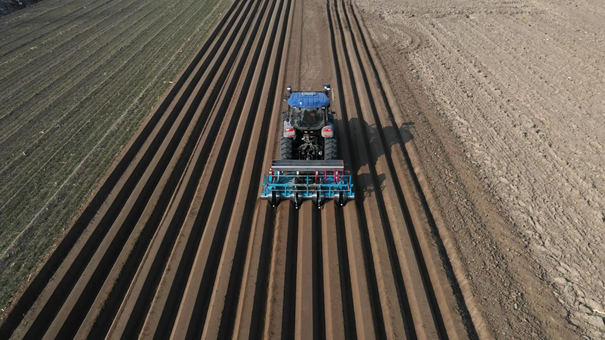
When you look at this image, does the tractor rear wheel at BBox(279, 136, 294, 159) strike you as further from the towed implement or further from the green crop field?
the green crop field

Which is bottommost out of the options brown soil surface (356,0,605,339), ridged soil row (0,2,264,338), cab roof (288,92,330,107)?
brown soil surface (356,0,605,339)

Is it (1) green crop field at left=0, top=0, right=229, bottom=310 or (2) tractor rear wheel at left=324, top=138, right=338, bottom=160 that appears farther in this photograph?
(2) tractor rear wheel at left=324, top=138, right=338, bottom=160

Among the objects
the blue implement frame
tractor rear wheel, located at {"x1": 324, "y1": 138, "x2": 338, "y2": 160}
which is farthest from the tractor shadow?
tractor rear wheel, located at {"x1": 324, "y1": 138, "x2": 338, "y2": 160}

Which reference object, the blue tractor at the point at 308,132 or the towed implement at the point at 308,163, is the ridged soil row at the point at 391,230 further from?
the blue tractor at the point at 308,132

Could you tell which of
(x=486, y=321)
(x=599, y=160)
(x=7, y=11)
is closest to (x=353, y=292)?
(x=486, y=321)

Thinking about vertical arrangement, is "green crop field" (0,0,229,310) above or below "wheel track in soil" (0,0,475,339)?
above

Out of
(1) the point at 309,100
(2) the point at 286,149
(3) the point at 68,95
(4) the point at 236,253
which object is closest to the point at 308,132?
(2) the point at 286,149

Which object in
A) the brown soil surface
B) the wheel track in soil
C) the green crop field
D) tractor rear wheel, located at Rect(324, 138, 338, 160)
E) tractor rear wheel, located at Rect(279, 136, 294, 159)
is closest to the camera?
the wheel track in soil

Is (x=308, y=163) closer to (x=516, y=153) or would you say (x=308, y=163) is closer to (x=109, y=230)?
(x=109, y=230)
